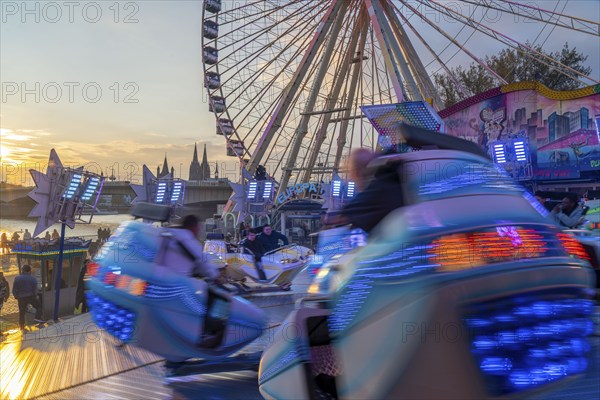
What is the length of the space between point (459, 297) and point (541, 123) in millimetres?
17945

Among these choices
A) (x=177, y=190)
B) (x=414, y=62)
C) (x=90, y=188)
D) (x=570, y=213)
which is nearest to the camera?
(x=570, y=213)

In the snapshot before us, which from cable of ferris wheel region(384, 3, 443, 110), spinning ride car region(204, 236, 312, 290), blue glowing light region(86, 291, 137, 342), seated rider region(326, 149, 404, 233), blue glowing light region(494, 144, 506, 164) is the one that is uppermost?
cable of ferris wheel region(384, 3, 443, 110)

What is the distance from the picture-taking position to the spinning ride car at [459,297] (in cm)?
164

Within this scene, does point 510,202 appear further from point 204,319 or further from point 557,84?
point 557,84

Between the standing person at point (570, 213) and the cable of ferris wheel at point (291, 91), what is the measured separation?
15039 mm

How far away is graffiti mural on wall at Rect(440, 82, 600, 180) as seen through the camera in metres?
16.3

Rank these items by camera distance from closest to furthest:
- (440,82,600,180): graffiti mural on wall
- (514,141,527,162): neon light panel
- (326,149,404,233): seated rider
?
(326,149,404,233): seated rider, (514,141,527,162): neon light panel, (440,82,600,180): graffiti mural on wall

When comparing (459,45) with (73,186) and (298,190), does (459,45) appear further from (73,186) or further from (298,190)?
(73,186)

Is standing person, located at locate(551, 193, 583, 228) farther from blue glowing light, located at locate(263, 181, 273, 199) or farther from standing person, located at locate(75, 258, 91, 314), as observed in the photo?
blue glowing light, located at locate(263, 181, 273, 199)

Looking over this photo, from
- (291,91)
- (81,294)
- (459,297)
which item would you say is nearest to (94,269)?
(459,297)

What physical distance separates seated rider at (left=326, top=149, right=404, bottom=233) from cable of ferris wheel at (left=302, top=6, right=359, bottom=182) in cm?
2011

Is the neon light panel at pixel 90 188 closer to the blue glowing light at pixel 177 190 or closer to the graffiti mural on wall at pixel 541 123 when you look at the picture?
the blue glowing light at pixel 177 190

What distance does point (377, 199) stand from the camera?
81.1 inches

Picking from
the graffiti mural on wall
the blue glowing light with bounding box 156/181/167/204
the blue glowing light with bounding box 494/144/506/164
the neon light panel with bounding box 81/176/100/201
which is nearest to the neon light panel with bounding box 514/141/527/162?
the graffiti mural on wall
